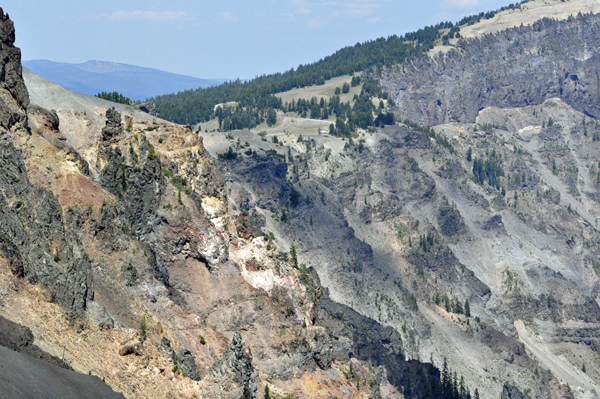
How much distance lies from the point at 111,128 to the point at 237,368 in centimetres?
4373

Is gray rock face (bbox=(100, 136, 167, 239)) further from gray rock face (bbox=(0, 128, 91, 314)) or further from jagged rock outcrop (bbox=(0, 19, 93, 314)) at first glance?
gray rock face (bbox=(0, 128, 91, 314))

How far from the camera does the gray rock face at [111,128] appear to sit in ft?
362

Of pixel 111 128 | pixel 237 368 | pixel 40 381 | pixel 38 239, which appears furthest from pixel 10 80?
pixel 40 381

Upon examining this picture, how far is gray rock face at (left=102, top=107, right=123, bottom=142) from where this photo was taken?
110 meters

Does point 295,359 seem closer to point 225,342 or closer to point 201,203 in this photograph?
point 225,342

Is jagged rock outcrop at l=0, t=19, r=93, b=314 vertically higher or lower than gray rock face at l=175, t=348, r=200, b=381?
higher

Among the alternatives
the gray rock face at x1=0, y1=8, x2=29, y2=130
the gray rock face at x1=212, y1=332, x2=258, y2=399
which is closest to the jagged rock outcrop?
the gray rock face at x1=0, y1=8, x2=29, y2=130

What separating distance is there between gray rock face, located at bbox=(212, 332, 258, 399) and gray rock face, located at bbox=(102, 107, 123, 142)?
3940 cm

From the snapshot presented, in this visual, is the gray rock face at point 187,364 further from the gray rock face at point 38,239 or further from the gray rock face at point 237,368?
the gray rock face at point 38,239

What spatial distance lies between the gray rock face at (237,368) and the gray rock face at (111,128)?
3940cm

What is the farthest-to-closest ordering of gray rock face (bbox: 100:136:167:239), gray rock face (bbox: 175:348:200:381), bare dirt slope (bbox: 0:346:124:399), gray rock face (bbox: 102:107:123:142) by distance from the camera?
gray rock face (bbox: 102:107:123:142) → gray rock face (bbox: 100:136:167:239) → gray rock face (bbox: 175:348:200:381) → bare dirt slope (bbox: 0:346:124:399)

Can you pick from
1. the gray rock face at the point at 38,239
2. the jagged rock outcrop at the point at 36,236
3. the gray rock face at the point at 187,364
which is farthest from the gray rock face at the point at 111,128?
the gray rock face at the point at 187,364

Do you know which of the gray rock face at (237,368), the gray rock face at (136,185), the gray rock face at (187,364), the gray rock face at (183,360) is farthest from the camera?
the gray rock face at (136,185)

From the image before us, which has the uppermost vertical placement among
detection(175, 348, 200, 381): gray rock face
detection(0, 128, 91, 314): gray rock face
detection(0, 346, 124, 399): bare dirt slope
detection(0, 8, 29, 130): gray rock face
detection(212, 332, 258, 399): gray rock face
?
detection(0, 8, 29, 130): gray rock face
